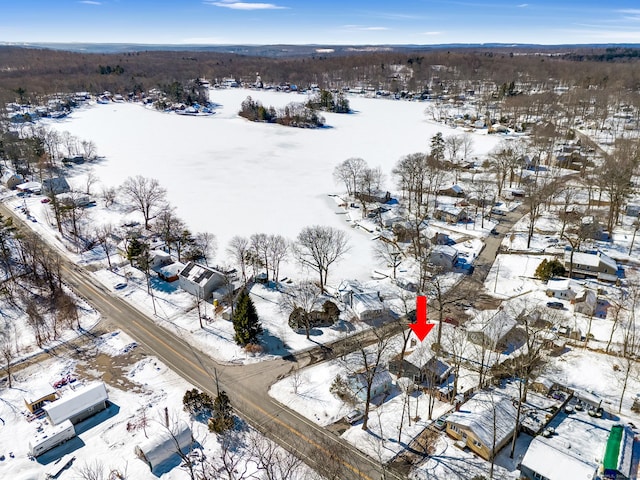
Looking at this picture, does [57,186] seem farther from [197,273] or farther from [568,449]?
[568,449]

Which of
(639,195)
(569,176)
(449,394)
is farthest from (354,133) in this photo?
(449,394)

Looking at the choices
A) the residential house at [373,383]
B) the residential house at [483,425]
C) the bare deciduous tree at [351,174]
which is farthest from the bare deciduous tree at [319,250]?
the residential house at [483,425]

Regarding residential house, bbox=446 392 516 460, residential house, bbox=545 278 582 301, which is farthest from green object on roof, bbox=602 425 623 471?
residential house, bbox=545 278 582 301

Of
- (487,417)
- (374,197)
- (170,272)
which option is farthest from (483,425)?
(374,197)

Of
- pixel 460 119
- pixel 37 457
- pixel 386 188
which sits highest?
pixel 460 119

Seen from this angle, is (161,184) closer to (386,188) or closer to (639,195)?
(386,188)

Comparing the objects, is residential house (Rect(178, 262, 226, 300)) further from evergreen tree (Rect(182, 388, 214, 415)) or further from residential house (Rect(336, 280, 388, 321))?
evergreen tree (Rect(182, 388, 214, 415))
